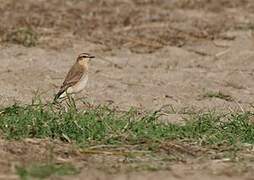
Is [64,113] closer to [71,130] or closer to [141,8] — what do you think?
[71,130]

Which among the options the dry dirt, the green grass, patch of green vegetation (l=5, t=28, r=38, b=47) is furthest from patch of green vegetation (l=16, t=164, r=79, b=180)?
patch of green vegetation (l=5, t=28, r=38, b=47)

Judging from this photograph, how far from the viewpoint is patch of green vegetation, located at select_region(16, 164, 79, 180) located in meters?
7.73

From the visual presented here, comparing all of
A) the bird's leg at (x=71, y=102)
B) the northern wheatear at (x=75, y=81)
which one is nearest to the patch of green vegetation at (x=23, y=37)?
the northern wheatear at (x=75, y=81)

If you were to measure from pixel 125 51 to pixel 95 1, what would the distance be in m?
4.23

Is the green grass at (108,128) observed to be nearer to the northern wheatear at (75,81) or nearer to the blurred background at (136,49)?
the northern wheatear at (75,81)

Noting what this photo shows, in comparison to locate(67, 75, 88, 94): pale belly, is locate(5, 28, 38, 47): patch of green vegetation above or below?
above

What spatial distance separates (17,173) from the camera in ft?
25.7

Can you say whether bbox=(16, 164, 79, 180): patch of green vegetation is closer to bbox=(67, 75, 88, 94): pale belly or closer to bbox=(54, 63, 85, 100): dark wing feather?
bbox=(54, 63, 85, 100): dark wing feather

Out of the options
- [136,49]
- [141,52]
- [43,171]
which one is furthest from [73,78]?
[43,171]

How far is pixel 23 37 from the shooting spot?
1633cm

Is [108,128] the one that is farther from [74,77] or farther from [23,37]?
[23,37]

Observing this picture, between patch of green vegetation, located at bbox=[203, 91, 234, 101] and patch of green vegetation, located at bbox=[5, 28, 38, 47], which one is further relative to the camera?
patch of green vegetation, located at bbox=[5, 28, 38, 47]

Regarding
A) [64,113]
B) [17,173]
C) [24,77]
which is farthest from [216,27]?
[17,173]

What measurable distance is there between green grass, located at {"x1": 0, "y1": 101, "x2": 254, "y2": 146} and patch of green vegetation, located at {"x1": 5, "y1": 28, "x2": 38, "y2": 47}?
19.0 ft
